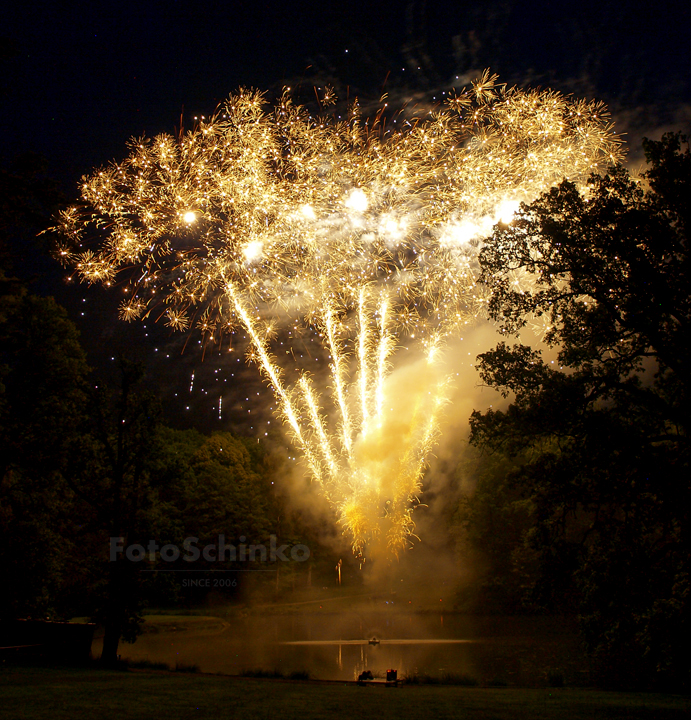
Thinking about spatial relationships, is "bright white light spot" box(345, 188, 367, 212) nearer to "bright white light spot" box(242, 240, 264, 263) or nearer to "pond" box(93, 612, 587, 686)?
"bright white light spot" box(242, 240, 264, 263)

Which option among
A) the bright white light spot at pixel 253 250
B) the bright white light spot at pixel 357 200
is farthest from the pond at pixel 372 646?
the bright white light spot at pixel 357 200

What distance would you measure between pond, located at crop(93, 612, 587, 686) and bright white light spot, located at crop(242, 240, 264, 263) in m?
12.4

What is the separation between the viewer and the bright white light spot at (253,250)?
16.0 m

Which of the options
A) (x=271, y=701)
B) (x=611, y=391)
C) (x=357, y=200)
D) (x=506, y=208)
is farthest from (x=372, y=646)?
(x=506, y=208)

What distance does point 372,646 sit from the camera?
26156 mm

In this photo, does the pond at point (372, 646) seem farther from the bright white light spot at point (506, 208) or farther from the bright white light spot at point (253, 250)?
the bright white light spot at point (506, 208)

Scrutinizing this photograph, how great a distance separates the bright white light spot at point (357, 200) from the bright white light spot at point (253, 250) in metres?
2.61

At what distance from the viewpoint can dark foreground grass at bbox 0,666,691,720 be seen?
8469mm

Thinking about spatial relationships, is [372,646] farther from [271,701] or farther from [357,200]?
[357,200]

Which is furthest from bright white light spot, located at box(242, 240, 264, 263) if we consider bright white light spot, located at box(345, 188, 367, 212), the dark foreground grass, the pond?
the pond

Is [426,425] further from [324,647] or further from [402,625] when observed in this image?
[402,625]

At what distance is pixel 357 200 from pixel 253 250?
3148 millimetres

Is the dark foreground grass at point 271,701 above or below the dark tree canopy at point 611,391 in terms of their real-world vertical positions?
below

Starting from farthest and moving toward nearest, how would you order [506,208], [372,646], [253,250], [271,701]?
[372,646]
[253,250]
[506,208]
[271,701]
